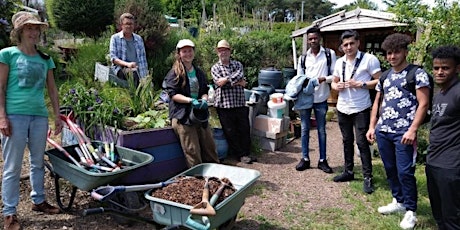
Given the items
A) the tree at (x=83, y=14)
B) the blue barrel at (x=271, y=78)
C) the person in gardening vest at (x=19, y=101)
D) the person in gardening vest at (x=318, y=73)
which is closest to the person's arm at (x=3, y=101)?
the person in gardening vest at (x=19, y=101)

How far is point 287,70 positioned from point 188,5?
3005cm

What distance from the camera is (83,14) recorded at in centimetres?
1170

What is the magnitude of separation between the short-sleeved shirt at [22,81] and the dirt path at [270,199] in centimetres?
102

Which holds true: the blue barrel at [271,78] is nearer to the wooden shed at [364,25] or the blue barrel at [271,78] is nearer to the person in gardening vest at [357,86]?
the wooden shed at [364,25]

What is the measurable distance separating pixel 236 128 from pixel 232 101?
0.46 meters

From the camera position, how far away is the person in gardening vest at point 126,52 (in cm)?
479

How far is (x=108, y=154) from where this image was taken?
133 inches

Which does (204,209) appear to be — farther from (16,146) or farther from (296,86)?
(296,86)

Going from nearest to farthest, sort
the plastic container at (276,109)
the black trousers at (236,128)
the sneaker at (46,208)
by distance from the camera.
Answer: the sneaker at (46,208)
the black trousers at (236,128)
the plastic container at (276,109)

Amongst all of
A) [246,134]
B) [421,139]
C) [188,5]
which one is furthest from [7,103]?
[188,5]

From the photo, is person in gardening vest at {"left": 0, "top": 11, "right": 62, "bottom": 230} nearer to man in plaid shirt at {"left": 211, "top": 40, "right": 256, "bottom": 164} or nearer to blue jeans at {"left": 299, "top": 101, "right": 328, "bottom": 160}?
man in plaid shirt at {"left": 211, "top": 40, "right": 256, "bottom": 164}

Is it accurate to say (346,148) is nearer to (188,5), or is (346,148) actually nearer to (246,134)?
(246,134)

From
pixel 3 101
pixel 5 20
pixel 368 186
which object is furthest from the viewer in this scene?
pixel 5 20

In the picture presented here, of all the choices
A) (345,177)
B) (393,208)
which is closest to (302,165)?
(345,177)
